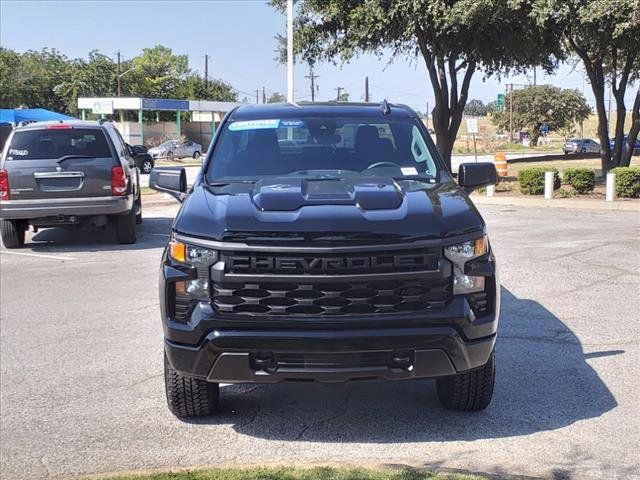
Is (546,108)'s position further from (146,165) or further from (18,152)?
(18,152)

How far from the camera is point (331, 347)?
12.9 feet

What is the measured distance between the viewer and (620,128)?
23641mm

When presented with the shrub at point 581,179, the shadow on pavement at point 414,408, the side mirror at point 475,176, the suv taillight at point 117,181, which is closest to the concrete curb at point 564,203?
the shrub at point 581,179

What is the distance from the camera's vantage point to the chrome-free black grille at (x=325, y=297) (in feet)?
13.0

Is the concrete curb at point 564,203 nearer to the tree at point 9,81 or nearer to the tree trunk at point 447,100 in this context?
the tree trunk at point 447,100

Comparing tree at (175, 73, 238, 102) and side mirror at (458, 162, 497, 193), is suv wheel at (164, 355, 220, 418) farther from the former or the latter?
tree at (175, 73, 238, 102)

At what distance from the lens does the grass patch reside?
3666 millimetres

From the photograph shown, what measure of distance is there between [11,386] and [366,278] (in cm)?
308

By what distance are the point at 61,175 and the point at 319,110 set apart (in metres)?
6.95

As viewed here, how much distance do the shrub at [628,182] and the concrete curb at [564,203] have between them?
2.34 feet

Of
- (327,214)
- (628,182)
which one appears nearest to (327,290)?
(327,214)

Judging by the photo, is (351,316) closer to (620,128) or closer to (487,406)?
(487,406)

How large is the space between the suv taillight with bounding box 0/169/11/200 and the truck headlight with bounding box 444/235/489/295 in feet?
30.1

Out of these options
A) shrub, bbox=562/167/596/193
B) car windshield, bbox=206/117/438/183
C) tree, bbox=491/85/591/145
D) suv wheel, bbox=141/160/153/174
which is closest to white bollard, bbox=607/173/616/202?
shrub, bbox=562/167/596/193
